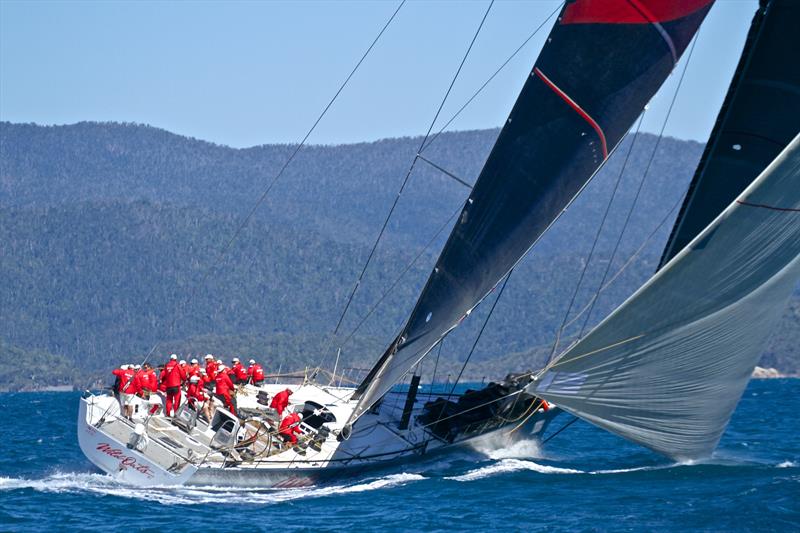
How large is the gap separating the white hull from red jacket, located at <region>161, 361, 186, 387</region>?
0.67 m

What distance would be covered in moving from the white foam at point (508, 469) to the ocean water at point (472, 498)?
27 millimetres

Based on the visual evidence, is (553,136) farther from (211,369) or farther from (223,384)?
(211,369)

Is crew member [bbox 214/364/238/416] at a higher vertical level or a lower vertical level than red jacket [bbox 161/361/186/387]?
lower

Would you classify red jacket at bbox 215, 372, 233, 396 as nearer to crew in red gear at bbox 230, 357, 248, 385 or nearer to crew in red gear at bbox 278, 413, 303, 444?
crew in red gear at bbox 278, 413, 303, 444

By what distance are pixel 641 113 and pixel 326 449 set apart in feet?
28.4

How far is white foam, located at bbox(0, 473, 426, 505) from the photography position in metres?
25.2

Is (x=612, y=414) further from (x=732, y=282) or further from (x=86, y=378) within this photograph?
(x=86, y=378)

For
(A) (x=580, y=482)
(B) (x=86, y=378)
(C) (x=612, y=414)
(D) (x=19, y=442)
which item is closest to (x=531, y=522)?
(C) (x=612, y=414)

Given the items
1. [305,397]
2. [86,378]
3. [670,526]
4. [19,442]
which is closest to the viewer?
[670,526]

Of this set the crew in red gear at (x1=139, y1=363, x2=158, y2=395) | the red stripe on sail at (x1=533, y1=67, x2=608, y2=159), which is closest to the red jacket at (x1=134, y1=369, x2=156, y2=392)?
the crew in red gear at (x1=139, y1=363, x2=158, y2=395)

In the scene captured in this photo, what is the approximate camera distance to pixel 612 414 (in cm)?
2330

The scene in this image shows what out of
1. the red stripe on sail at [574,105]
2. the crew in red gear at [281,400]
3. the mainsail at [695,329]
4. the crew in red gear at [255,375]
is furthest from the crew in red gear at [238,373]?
the red stripe on sail at [574,105]

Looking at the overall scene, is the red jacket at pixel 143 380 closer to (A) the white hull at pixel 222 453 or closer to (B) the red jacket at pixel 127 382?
(B) the red jacket at pixel 127 382

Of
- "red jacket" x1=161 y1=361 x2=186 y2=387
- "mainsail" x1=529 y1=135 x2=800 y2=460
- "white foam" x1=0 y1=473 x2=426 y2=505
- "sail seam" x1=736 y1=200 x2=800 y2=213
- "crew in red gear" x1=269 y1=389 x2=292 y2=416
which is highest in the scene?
"sail seam" x1=736 y1=200 x2=800 y2=213
